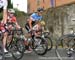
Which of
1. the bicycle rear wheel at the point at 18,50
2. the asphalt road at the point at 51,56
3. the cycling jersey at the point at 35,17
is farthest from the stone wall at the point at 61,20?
the bicycle rear wheel at the point at 18,50

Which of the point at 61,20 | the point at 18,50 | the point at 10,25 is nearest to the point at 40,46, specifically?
the point at 10,25

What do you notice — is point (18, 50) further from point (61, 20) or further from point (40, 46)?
point (61, 20)

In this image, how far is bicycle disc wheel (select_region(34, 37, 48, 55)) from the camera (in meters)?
14.6

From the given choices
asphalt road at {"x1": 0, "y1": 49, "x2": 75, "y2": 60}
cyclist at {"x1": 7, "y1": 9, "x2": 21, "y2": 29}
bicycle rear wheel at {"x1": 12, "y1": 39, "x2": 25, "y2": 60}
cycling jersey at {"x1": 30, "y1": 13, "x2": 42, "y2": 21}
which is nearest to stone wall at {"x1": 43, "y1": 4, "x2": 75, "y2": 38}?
cycling jersey at {"x1": 30, "y1": 13, "x2": 42, "y2": 21}

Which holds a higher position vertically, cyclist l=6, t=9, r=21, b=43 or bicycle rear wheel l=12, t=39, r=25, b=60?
cyclist l=6, t=9, r=21, b=43

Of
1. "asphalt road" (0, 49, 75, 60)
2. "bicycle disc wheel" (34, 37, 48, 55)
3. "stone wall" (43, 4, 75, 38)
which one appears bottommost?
"asphalt road" (0, 49, 75, 60)

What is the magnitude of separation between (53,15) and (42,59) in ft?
37.6

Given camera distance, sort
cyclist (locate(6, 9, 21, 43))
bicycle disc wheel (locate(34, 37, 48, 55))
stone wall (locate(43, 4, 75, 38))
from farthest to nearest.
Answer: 1. stone wall (locate(43, 4, 75, 38))
2. bicycle disc wheel (locate(34, 37, 48, 55))
3. cyclist (locate(6, 9, 21, 43))

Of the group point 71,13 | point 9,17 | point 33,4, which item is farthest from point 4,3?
point 33,4

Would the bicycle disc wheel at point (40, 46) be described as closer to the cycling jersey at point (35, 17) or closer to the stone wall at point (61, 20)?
the cycling jersey at point (35, 17)

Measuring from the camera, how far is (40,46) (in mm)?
14797

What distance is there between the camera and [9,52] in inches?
510

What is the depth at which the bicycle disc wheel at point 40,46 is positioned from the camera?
14645mm

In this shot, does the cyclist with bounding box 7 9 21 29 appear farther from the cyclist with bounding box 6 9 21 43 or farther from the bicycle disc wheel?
the bicycle disc wheel
